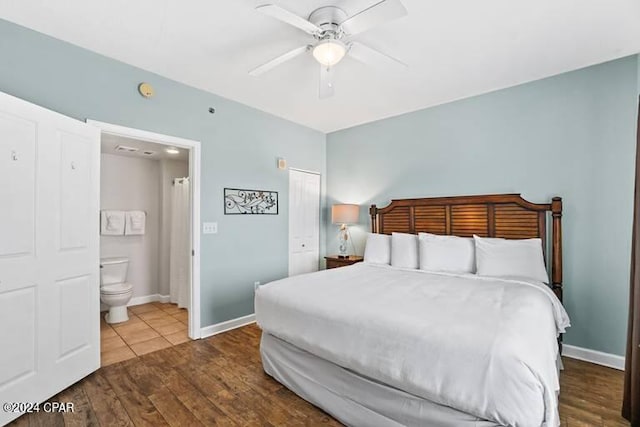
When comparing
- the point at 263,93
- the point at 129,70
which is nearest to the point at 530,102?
the point at 263,93

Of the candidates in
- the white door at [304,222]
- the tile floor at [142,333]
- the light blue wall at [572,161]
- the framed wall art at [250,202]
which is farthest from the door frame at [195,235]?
the light blue wall at [572,161]

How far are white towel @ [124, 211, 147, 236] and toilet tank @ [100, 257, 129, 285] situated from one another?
1.54 feet

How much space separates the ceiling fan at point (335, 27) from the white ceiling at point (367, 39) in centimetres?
9

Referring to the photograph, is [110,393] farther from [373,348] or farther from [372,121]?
[372,121]

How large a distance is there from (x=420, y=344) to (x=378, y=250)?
2155mm

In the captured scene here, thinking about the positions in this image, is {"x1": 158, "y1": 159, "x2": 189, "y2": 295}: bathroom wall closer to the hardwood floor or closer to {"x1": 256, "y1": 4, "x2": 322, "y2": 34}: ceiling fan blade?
the hardwood floor

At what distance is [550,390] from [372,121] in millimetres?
3798

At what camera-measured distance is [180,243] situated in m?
4.35

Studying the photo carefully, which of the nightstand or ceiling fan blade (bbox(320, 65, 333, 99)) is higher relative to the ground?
ceiling fan blade (bbox(320, 65, 333, 99))

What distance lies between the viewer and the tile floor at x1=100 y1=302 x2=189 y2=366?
115 inches

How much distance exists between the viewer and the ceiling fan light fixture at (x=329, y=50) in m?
2.14

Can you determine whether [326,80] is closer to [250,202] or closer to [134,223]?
[250,202]

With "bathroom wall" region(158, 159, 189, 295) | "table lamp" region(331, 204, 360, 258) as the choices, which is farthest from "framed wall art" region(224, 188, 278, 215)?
"bathroom wall" region(158, 159, 189, 295)

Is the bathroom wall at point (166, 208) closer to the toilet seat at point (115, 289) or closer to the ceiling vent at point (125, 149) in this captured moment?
the ceiling vent at point (125, 149)
